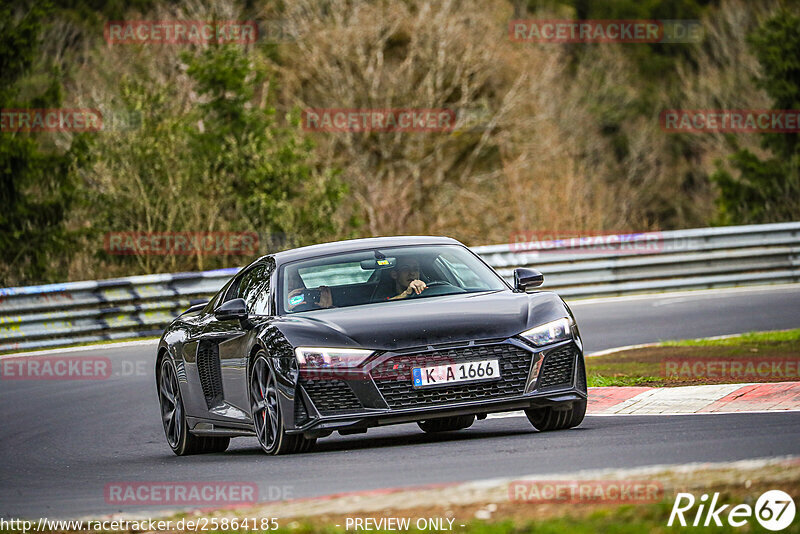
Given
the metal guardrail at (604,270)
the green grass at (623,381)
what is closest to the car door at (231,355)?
the green grass at (623,381)

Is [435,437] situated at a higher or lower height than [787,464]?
lower

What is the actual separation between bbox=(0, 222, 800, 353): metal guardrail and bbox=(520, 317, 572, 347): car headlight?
13.0m

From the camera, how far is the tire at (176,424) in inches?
434

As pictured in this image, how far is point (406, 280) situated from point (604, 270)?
572 inches

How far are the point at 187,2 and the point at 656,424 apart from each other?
43071 mm

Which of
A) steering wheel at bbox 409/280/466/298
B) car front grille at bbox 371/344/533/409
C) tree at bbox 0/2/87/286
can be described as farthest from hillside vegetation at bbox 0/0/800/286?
car front grille at bbox 371/344/533/409

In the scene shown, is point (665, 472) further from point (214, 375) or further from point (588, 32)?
point (588, 32)

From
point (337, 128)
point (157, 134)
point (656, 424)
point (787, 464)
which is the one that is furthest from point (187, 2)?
point (787, 464)

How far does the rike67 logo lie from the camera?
5316 millimetres

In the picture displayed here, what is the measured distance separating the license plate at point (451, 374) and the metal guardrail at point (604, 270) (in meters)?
13.3

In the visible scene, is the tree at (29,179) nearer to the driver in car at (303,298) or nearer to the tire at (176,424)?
the tire at (176,424)

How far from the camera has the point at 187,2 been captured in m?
50.2

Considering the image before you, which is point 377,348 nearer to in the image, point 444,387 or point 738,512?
point 444,387

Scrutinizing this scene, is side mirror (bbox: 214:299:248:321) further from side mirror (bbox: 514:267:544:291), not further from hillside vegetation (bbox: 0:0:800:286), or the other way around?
hillside vegetation (bbox: 0:0:800:286)
